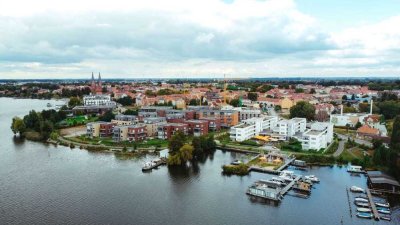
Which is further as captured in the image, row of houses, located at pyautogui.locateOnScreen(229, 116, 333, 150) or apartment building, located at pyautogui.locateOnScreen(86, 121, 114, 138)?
apartment building, located at pyautogui.locateOnScreen(86, 121, 114, 138)

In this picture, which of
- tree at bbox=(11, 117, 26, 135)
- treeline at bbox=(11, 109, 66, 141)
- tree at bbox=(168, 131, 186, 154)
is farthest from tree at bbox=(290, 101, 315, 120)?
tree at bbox=(11, 117, 26, 135)

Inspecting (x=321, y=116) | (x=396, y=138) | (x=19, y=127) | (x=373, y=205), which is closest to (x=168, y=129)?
(x=19, y=127)

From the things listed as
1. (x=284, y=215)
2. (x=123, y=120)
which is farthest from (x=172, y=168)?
(x=123, y=120)

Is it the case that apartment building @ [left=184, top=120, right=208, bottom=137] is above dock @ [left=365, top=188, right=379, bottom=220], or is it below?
above

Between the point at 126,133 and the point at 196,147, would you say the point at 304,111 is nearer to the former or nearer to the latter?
the point at 196,147

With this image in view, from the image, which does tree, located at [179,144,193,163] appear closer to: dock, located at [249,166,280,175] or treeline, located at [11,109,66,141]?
dock, located at [249,166,280,175]

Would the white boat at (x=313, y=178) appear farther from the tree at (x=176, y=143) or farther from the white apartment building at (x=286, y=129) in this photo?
the white apartment building at (x=286, y=129)
